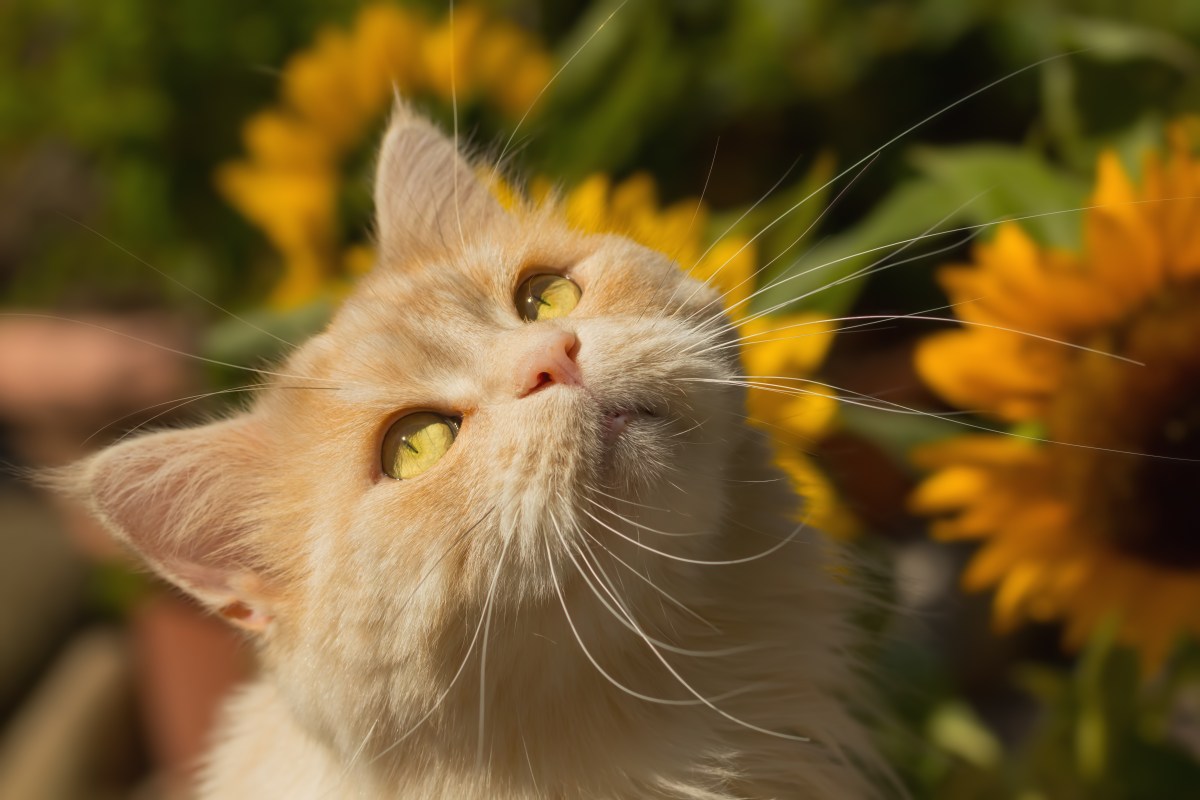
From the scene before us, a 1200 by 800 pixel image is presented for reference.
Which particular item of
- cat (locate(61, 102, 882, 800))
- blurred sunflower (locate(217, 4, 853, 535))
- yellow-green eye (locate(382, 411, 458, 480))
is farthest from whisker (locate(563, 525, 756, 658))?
blurred sunflower (locate(217, 4, 853, 535))

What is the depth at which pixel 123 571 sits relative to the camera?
6.02ft

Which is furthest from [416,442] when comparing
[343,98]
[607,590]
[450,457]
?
[343,98]

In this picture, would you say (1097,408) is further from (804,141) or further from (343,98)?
(343,98)

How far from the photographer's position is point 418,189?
87 centimetres

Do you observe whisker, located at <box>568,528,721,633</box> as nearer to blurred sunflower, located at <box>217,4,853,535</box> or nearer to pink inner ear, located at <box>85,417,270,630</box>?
pink inner ear, located at <box>85,417,270,630</box>

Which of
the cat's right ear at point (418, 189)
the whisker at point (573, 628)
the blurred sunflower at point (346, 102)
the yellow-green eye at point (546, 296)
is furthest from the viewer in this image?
the blurred sunflower at point (346, 102)

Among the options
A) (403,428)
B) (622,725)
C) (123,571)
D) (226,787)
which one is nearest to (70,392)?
(123,571)

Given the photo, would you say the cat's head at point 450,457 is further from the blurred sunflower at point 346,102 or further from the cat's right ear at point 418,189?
the blurred sunflower at point 346,102

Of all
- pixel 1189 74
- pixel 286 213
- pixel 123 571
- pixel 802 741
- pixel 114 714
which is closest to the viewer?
pixel 802 741

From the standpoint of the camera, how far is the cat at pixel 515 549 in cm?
58

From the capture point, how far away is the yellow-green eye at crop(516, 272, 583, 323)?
73cm

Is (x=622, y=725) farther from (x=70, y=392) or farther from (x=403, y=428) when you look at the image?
(x=70, y=392)

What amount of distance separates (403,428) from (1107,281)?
0.56m

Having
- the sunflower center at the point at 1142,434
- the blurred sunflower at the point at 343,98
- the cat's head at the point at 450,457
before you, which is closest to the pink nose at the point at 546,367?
the cat's head at the point at 450,457
